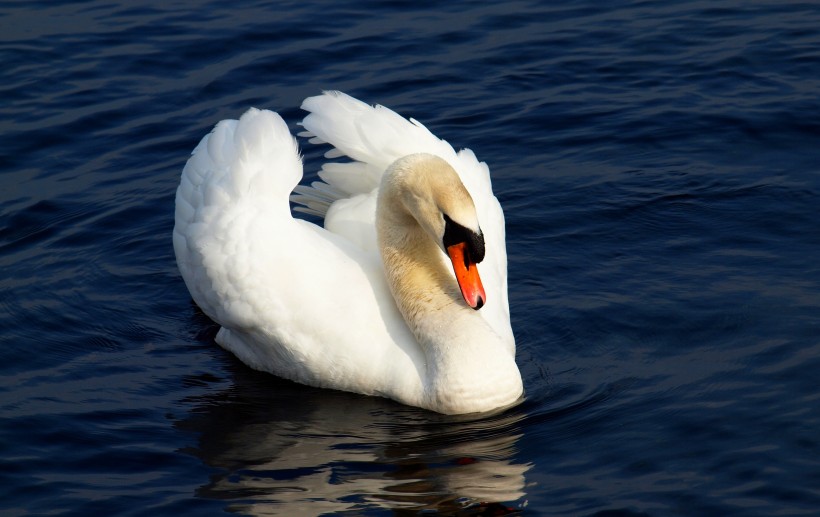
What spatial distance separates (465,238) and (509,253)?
256cm

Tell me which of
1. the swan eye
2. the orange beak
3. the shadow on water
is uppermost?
the swan eye

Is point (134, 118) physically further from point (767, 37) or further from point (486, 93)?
point (767, 37)

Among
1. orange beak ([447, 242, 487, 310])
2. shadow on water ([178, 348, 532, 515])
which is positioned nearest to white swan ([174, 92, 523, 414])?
orange beak ([447, 242, 487, 310])

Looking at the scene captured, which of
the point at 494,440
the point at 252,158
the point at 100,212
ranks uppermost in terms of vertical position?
the point at 252,158

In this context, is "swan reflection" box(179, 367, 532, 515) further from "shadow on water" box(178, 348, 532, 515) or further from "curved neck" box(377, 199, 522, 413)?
"curved neck" box(377, 199, 522, 413)

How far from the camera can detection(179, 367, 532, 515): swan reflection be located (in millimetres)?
7090

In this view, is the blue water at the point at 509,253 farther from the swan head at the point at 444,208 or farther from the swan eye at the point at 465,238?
the swan eye at the point at 465,238

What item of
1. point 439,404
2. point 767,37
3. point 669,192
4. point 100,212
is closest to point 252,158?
point 439,404

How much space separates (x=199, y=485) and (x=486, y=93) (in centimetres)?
637

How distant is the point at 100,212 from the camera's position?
11180mm

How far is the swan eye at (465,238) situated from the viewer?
7.57 metres

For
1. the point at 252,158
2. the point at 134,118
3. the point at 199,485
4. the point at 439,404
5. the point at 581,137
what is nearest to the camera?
the point at 199,485

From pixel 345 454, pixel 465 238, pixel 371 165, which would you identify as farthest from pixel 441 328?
pixel 371 165

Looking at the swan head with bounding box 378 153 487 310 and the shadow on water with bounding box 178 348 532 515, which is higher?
the swan head with bounding box 378 153 487 310
